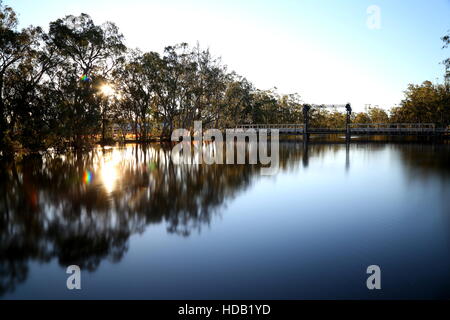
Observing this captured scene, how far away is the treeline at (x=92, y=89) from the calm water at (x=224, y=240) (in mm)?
16305

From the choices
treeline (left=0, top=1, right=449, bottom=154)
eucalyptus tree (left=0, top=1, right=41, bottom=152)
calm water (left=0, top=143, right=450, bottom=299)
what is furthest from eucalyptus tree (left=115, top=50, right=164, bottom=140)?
calm water (left=0, top=143, right=450, bottom=299)

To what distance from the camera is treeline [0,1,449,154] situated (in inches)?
980

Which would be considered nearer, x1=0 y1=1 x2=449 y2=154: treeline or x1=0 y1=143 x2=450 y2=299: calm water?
x1=0 y1=143 x2=450 y2=299: calm water

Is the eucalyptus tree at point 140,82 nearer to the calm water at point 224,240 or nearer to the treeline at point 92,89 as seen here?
the treeline at point 92,89

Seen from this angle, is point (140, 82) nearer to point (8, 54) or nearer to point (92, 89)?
point (92, 89)

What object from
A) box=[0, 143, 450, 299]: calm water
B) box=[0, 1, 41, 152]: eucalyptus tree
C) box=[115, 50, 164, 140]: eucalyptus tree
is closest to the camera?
box=[0, 143, 450, 299]: calm water

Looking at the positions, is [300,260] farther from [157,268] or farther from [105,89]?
[105,89]

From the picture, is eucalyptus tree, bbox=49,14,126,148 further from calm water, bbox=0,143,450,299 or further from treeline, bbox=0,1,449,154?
calm water, bbox=0,143,450,299

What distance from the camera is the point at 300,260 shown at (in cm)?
544

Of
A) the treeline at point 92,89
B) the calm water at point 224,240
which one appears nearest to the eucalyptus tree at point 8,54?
the treeline at point 92,89

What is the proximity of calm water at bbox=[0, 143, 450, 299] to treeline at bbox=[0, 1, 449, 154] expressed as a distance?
16305mm

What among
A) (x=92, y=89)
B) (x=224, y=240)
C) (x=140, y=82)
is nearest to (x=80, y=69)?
(x=92, y=89)
